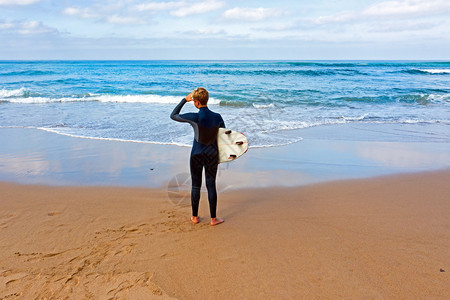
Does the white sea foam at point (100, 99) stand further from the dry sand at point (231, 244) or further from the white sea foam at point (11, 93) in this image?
the dry sand at point (231, 244)

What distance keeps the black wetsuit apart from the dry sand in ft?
1.41

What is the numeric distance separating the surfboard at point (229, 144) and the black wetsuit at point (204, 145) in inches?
5.8

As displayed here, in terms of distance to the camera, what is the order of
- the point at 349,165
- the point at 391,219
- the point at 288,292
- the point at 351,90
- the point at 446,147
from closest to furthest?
the point at 288,292, the point at 391,219, the point at 349,165, the point at 446,147, the point at 351,90

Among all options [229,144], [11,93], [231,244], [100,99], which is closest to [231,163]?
[229,144]

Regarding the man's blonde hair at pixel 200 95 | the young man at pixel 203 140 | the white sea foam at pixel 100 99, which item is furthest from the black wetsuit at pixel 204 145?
the white sea foam at pixel 100 99

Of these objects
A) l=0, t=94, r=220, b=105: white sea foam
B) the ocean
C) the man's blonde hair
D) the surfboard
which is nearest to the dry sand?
the surfboard

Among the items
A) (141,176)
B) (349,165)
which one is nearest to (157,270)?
(141,176)

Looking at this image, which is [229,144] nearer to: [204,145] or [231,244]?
[204,145]

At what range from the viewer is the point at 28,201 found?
4594 millimetres

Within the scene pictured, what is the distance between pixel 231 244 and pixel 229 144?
136 cm

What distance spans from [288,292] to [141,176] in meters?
3.58

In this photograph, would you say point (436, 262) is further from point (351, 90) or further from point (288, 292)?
point (351, 90)

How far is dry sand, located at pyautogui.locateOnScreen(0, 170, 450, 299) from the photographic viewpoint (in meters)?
2.81

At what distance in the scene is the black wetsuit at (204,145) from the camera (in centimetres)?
386
